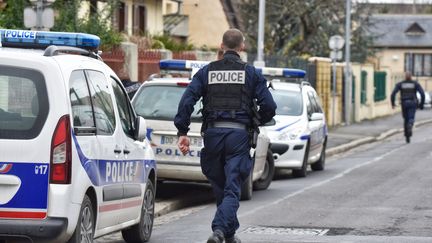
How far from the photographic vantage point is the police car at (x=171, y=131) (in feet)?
49.6

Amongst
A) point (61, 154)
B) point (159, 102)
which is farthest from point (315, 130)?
point (61, 154)

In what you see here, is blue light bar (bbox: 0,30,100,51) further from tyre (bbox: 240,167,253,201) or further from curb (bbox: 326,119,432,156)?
curb (bbox: 326,119,432,156)

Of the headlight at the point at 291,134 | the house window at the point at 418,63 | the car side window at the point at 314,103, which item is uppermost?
the car side window at the point at 314,103

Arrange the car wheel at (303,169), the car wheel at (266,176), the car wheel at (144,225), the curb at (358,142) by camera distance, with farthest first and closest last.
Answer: the curb at (358,142)
the car wheel at (303,169)
the car wheel at (266,176)
the car wheel at (144,225)

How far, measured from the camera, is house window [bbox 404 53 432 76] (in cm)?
9144

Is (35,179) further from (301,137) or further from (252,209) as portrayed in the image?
(301,137)

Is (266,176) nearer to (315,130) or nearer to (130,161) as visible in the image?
(315,130)

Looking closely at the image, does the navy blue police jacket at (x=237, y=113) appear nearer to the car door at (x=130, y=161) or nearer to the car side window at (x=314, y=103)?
the car door at (x=130, y=161)

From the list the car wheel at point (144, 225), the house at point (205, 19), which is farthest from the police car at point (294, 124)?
the house at point (205, 19)

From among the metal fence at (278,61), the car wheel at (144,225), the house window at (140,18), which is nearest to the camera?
the car wheel at (144,225)

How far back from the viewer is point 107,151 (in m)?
9.89

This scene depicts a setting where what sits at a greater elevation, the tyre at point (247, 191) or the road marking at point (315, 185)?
the tyre at point (247, 191)

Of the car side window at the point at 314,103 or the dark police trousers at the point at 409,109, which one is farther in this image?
the dark police trousers at the point at 409,109

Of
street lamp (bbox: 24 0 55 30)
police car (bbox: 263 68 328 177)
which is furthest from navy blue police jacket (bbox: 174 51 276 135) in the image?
police car (bbox: 263 68 328 177)
